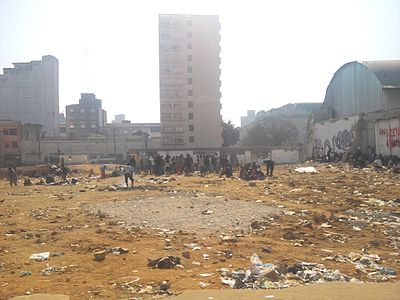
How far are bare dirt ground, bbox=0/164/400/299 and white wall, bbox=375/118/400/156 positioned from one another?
41.1 ft

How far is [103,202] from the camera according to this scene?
14352 millimetres

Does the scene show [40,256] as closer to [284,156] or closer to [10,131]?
[284,156]

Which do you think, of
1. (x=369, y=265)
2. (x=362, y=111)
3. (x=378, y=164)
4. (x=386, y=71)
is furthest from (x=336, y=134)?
(x=369, y=265)

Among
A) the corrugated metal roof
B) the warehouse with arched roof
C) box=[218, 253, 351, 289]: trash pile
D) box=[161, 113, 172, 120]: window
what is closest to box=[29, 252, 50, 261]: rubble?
box=[218, 253, 351, 289]: trash pile

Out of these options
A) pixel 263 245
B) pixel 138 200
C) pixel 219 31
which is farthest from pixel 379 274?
pixel 219 31

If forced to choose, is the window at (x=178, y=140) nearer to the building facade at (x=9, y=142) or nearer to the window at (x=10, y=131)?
the building facade at (x=9, y=142)

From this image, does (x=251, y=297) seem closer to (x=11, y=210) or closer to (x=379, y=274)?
(x=379, y=274)

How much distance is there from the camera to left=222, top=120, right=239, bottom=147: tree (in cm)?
6831

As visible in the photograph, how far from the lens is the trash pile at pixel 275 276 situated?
5.38 m

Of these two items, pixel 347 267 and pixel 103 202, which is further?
pixel 103 202

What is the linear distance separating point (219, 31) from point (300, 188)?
55.7m

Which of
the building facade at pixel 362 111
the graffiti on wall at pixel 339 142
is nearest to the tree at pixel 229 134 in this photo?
the building facade at pixel 362 111

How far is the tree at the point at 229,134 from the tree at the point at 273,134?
210 centimetres

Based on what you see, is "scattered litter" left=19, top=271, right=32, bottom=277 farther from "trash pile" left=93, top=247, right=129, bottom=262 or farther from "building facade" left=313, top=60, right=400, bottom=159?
"building facade" left=313, top=60, right=400, bottom=159
